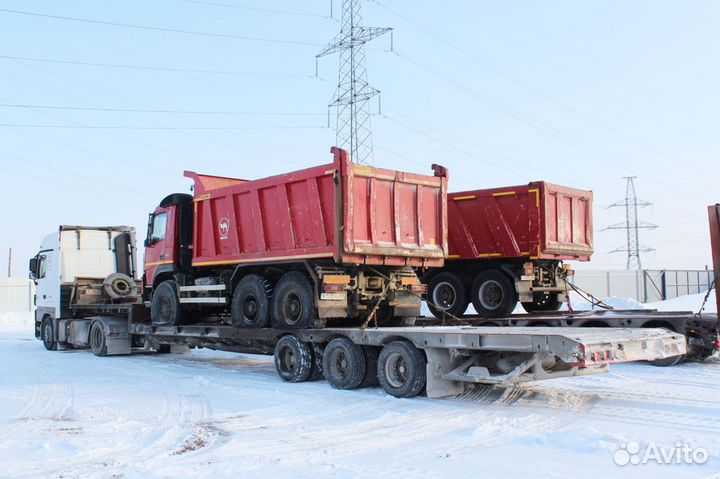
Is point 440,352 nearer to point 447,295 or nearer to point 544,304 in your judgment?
point 447,295

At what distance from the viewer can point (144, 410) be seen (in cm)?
890

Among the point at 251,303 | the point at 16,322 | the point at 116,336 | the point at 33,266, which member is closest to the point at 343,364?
the point at 251,303

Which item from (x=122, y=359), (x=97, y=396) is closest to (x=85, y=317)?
(x=122, y=359)

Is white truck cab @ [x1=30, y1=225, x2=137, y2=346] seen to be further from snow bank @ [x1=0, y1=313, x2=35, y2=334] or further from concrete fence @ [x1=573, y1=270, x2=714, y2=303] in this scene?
concrete fence @ [x1=573, y1=270, x2=714, y2=303]

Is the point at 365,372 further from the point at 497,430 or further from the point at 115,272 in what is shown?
the point at 115,272

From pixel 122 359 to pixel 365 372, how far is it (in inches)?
302

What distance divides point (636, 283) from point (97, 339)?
2641 cm

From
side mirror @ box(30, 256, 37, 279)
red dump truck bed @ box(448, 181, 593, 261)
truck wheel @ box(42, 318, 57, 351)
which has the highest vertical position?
red dump truck bed @ box(448, 181, 593, 261)

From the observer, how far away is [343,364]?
10.6m

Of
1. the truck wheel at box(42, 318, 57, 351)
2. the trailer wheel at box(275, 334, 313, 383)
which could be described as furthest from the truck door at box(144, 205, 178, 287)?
the truck wheel at box(42, 318, 57, 351)

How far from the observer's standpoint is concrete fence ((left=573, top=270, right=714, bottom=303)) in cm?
3488

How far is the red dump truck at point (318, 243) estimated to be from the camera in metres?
11.0

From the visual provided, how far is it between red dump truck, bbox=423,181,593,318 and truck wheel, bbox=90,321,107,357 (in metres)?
7.42

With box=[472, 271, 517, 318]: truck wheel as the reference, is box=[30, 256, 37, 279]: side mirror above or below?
above
